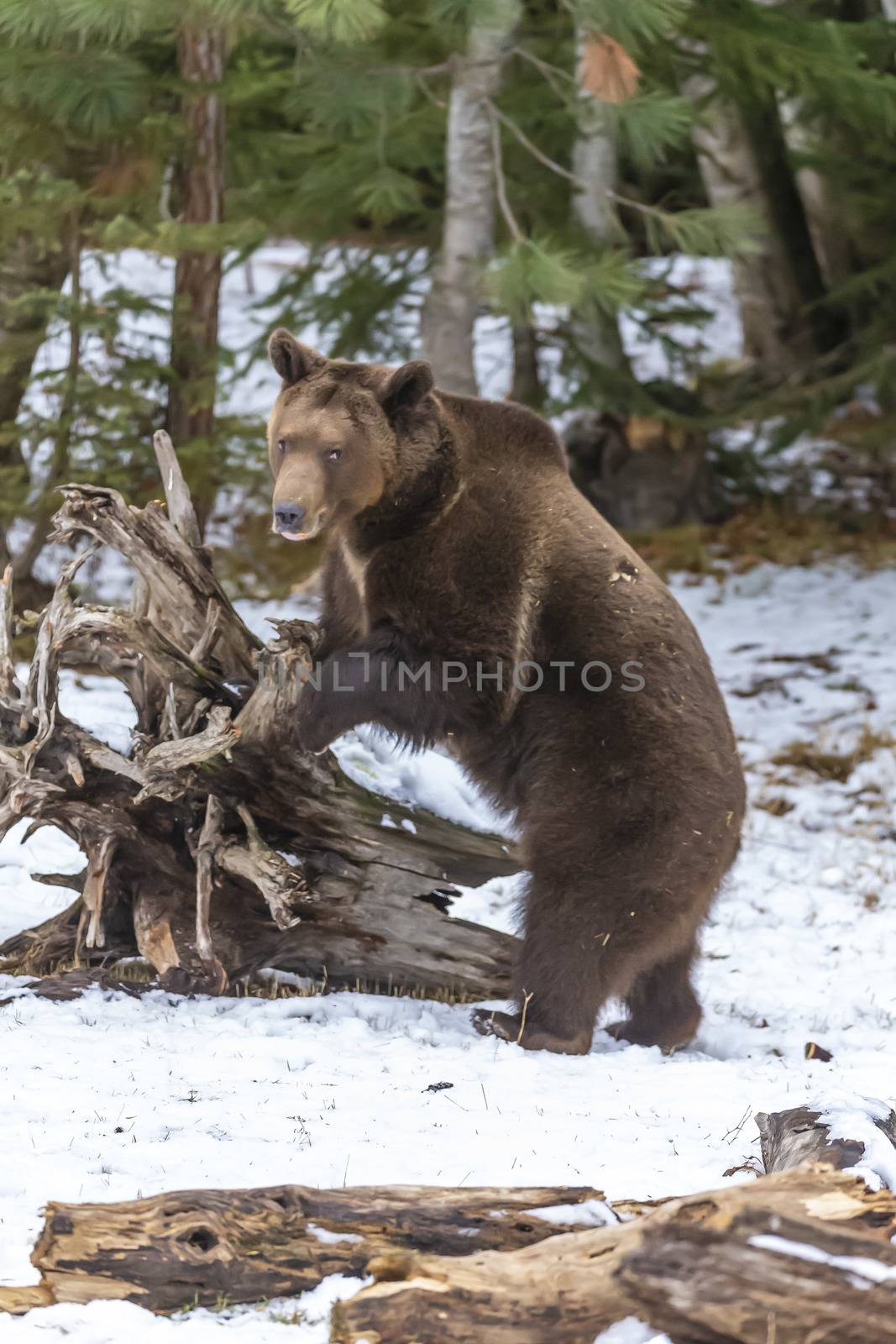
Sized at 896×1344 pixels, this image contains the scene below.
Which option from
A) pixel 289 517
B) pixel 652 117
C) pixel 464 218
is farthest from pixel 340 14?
pixel 464 218

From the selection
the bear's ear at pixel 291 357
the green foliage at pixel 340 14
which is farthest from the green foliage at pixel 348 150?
the bear's ear at pixel 291 357

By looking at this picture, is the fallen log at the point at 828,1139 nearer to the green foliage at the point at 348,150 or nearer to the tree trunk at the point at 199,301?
the green foliage at the point at 348,150

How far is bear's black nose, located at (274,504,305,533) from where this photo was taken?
4609 millimetres

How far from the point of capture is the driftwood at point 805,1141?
314cm

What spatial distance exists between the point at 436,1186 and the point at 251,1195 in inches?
17.5

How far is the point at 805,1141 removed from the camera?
3311mm

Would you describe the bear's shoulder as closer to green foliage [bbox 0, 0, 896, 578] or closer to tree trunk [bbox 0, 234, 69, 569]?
green foliage [bbox 0, 0, 896, 578]

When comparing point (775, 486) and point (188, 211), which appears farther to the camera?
point (775, 486)

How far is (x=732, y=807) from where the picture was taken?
507 centimetres

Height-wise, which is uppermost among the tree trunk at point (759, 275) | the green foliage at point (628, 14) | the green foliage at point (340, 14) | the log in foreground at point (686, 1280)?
the tree trunk at point (759, 275)

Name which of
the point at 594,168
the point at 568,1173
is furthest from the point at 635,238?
the point at 568,1173

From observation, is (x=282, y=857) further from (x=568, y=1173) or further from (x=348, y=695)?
(x=568, y=1173)

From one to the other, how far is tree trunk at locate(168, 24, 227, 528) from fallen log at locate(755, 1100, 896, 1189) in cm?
625

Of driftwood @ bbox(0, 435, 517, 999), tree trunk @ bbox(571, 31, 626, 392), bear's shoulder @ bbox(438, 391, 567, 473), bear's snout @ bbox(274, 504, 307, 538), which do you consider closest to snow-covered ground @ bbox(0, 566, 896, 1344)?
driftwood @ bbox(0, 435, 517, 999)
